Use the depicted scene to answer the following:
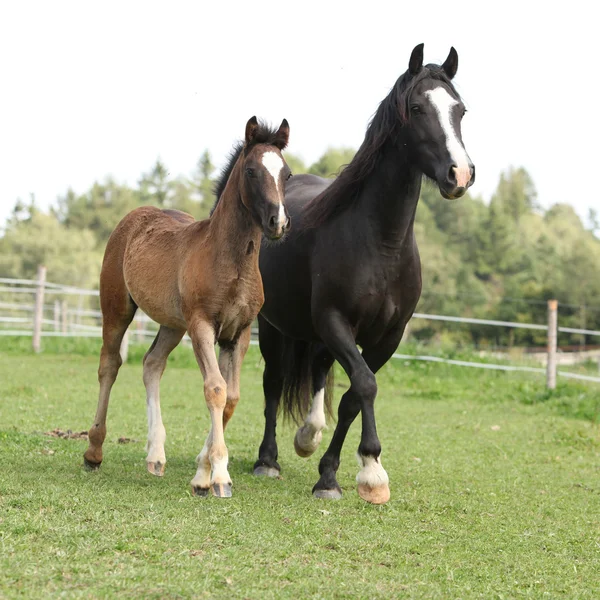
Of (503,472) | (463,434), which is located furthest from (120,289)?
(463,434)

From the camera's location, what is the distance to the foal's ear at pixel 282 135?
192 inches

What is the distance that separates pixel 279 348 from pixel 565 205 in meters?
71.8

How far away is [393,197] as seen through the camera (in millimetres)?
5188

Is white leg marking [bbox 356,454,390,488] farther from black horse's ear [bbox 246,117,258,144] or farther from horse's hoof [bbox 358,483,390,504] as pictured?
black horse's ear [bbox 246,117,258,144]

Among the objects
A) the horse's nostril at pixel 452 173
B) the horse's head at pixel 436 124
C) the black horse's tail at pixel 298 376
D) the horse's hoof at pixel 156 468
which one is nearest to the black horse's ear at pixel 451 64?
the horse's head at pixel 436 124

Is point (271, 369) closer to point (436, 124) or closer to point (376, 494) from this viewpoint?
point (376, 494)

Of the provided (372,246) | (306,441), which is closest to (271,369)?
(306,441)

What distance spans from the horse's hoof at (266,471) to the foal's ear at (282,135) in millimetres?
2364

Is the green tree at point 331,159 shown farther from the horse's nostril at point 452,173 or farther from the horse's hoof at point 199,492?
the horse's hoof at point 199,492

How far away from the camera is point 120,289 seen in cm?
570

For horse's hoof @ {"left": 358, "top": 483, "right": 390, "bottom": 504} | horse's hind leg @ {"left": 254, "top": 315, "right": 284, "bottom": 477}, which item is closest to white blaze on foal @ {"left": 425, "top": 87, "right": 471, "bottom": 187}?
horse's hoof @ {"left": 358, "top": 483, "right": 390, "bottom": 504}

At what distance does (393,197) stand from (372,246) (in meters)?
0.34

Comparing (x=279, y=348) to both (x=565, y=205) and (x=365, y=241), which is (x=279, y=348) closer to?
(x=365, y=241)

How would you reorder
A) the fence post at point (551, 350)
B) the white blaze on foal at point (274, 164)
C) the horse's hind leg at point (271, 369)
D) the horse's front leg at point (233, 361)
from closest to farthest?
the white blaze on foal at point (274, 164) < the horse's front leg at point (233, 361) < the horse's hind leg at point (271, 369) < the fence post at point (551, 350)
